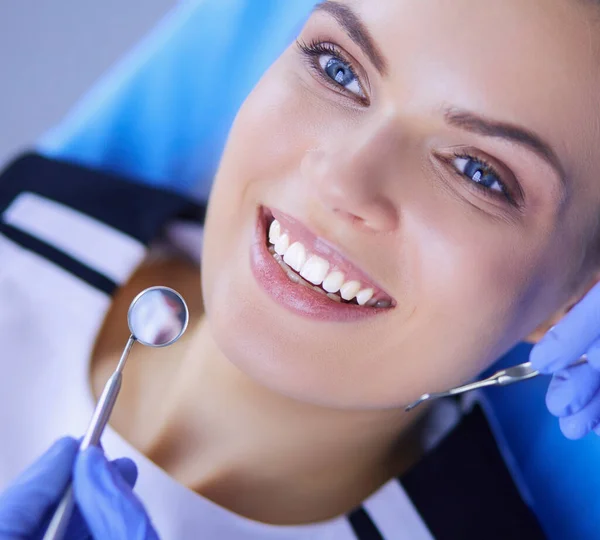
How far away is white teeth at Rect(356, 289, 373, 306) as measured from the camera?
0.78 metres

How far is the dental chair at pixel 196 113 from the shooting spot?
1.19 m

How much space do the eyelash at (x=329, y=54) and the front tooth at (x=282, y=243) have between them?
Result: 17cm

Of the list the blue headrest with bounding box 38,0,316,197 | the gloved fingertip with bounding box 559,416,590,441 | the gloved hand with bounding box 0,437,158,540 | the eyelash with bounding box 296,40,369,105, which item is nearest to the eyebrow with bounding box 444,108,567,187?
the eyelash with bounding box 296,40,369,105

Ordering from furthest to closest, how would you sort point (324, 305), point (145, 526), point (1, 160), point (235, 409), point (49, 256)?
point (1, 160), point (49, 256), point (235, 409), point (324, 305), point (145, 526)

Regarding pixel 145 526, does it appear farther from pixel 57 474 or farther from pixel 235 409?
pixel 235 409

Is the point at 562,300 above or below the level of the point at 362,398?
above

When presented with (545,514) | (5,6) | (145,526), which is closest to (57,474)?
(145,526)

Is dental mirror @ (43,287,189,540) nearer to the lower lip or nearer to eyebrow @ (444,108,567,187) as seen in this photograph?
the lower lip

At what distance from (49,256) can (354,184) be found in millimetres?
603

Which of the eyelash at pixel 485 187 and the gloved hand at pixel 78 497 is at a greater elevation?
the eyelash at pixel 485 187

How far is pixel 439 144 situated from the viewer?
0.74 meters

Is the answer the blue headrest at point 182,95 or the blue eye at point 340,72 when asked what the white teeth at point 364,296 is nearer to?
the blue eye at point 340,72

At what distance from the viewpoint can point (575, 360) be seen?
833mm

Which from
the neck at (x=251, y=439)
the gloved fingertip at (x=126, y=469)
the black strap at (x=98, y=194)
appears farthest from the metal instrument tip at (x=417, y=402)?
the black strap at (x=98, y=194)
